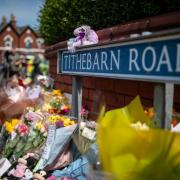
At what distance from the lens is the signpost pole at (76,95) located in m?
3.77

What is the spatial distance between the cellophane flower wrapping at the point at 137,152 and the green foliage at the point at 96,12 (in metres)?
1.66

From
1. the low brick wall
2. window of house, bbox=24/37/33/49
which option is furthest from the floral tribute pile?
window of house, bbox=24/37/33/49

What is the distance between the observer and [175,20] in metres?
2.72

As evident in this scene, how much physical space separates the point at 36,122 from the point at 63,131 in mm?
545

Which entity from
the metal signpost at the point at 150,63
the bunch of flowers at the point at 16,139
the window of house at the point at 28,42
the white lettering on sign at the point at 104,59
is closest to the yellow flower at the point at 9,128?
the bunch of flowers at the point at 16,139

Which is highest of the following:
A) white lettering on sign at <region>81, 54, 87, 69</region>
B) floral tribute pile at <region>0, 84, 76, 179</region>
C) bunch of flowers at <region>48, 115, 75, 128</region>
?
white lettering on sign at <region>81, 54, 87, 69</region>

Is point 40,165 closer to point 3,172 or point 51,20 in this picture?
point 3,172

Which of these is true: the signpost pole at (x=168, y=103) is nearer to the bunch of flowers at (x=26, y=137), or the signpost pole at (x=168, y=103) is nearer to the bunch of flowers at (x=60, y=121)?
the bunch of flowers at (x=60, y=121)

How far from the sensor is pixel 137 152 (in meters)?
1.70

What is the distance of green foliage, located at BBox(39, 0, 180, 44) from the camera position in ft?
11.6

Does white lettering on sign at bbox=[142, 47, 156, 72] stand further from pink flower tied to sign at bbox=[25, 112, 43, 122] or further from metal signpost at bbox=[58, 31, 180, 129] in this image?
pink flower tied to sign at bbox=[25, 112, 43, 122]

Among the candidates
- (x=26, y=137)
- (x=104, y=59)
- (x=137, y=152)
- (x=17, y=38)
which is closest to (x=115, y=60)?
(x=104, y=59)

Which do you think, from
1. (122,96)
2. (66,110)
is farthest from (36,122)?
(66,110)

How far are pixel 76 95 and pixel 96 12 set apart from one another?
0.99m
